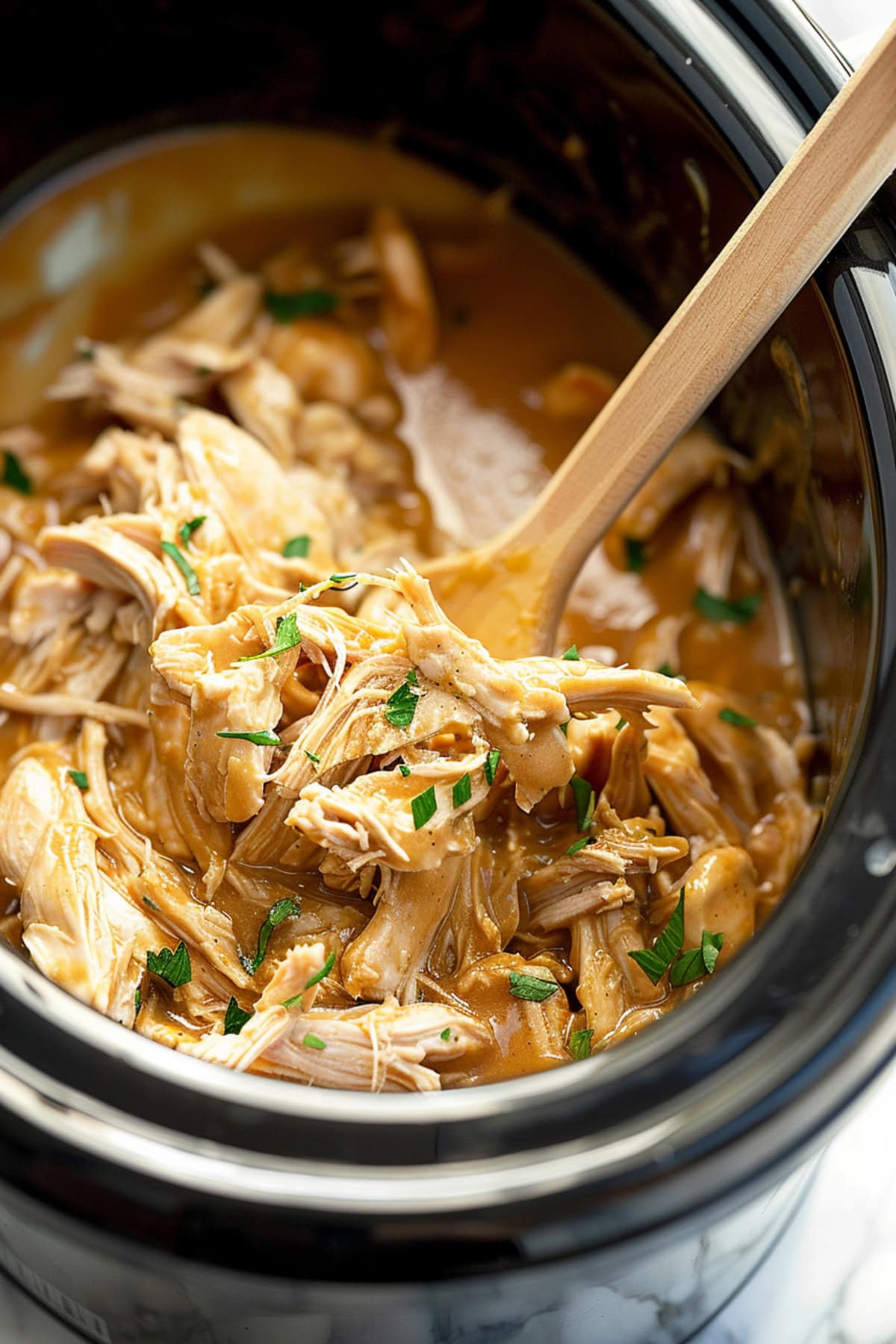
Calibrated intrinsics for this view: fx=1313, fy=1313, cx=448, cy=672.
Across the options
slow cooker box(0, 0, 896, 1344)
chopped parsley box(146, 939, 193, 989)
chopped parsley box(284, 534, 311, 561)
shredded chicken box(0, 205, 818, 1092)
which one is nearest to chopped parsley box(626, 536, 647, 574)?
shredded chicken box(0, 205, 818, 1092)

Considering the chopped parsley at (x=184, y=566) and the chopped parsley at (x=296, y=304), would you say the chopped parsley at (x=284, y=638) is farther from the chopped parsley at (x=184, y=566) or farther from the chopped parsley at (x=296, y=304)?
the chopped parsley at (x=296, y=304)

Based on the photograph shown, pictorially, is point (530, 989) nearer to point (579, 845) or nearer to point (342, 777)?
point (579, 845)

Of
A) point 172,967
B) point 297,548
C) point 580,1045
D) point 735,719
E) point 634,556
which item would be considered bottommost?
point 172,967

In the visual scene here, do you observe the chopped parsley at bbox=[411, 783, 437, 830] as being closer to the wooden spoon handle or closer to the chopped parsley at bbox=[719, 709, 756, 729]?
the wooden spoon handle

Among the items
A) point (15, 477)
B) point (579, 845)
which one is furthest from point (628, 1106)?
point (15, 477)

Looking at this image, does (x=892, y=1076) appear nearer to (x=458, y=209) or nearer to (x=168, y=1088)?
(x=168, y=1088)

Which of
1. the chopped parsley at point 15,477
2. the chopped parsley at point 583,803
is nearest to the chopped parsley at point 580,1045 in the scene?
the chopped parsley at point 583,803
